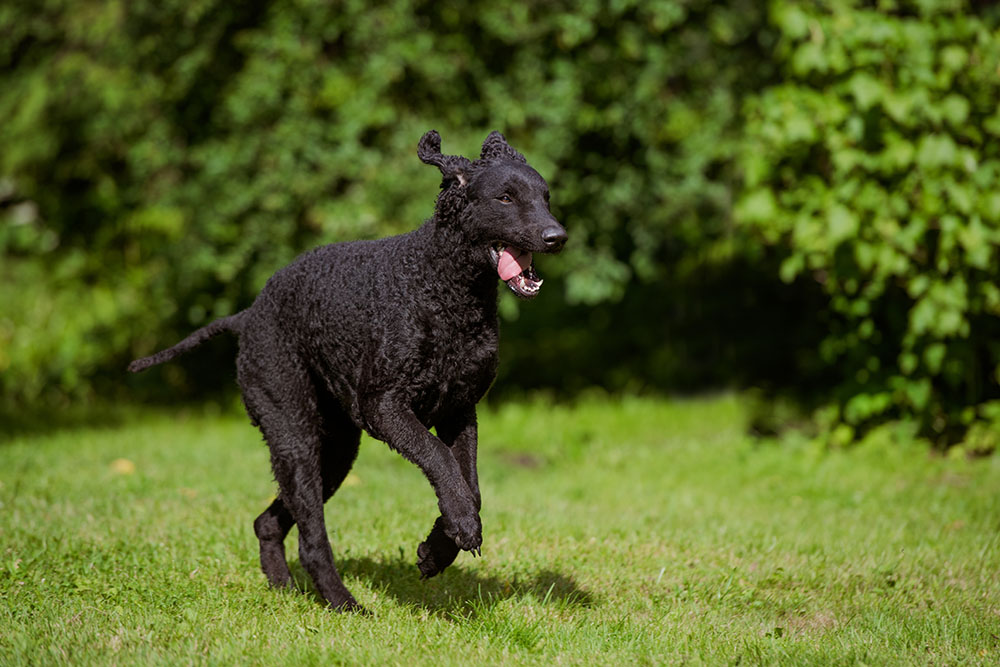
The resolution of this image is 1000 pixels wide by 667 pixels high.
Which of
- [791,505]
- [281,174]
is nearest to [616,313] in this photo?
[281,174]

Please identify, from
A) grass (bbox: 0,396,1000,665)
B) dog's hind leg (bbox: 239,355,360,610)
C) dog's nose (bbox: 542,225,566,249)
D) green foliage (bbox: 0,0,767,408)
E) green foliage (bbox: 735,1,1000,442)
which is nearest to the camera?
dog's nose (bbox: 542,225,566,249)

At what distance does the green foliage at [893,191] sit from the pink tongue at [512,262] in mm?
4137

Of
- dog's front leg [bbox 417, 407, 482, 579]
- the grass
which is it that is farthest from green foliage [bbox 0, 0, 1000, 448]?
dog's front leg [bbox 417, 407, 482, 579]

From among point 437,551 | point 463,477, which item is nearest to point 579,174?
point 463,477

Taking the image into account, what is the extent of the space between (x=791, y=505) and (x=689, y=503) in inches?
26.0

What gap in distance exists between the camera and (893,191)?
24.6 feet

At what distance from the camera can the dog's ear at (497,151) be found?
13.4ft

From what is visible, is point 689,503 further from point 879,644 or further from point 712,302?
point 712,302

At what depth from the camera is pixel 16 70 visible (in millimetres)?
10867

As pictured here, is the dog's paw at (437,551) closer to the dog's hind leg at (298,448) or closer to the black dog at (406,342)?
the black dog at (406,342)

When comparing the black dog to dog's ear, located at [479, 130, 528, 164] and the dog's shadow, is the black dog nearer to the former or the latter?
dog's ear, located at [479, 130, 528, 164]

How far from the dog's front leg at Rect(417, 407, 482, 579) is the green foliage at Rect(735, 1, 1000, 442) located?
13.3ft

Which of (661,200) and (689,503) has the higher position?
(661,200)

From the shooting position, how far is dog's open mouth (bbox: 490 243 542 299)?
12.5 ft
